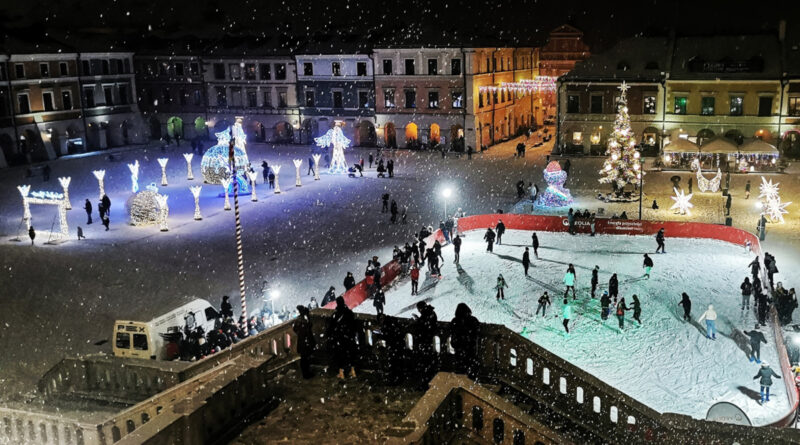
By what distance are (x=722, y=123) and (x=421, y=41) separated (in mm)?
23492

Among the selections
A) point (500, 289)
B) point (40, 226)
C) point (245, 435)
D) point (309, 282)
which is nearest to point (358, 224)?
point (309, 282)

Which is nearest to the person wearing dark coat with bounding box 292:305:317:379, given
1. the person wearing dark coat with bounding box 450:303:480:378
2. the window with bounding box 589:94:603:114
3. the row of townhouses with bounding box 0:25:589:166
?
the person wearing dark coat with bounding box 450:303:480:378

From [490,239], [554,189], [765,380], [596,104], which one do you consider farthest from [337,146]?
[765,380]

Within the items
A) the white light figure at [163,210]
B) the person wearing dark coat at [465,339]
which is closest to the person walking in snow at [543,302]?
the person wearing dark coat at [465,339]

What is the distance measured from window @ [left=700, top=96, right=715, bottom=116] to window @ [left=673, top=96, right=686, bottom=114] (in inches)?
40.5

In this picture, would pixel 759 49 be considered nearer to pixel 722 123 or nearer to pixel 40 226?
pixel 722 123

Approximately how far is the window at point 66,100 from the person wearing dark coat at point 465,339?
184ft

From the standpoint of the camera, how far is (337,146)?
5144 centimetres

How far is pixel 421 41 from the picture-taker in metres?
59.8

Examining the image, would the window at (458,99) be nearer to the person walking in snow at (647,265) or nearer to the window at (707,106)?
the window at (707,106)

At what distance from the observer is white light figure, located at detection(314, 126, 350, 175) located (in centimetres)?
5134

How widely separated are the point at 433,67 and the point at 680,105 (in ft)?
64.8

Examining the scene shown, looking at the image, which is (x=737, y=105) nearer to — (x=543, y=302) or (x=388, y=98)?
(x=388, y=98)

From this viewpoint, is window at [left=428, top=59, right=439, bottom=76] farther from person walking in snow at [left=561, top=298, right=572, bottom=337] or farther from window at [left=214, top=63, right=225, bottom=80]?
person walking in snow at [left=561, top=298, right=572, bottom=337]
